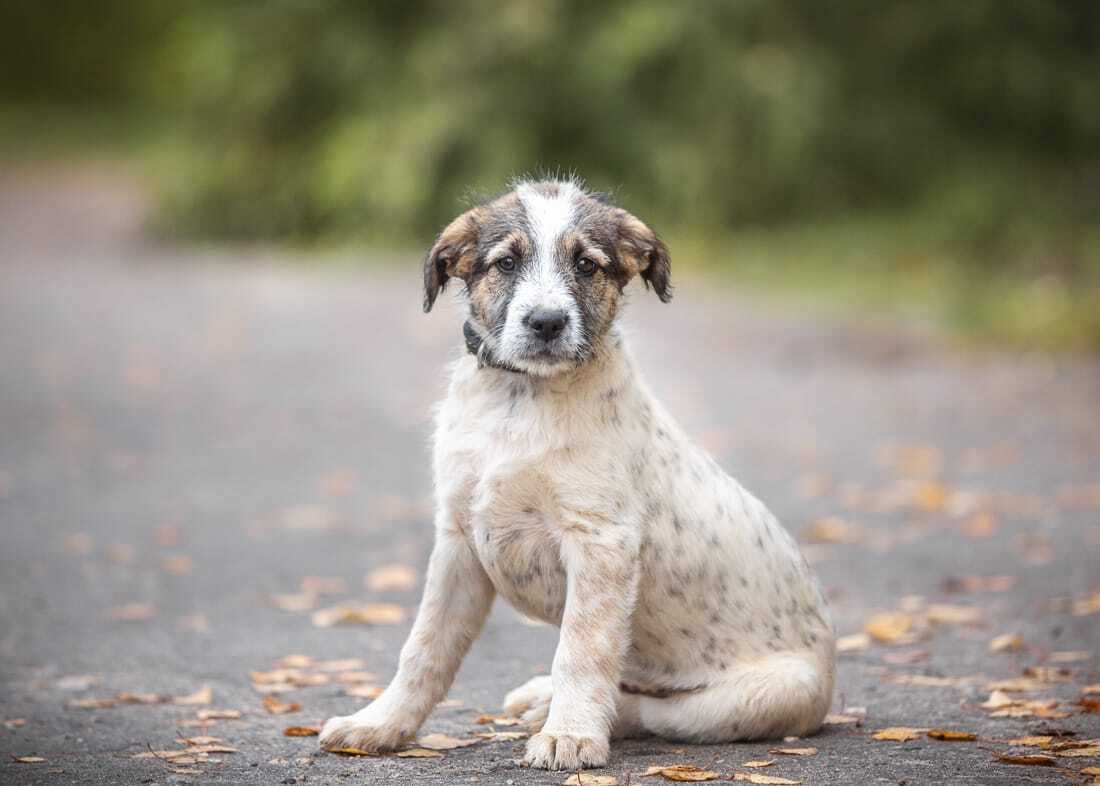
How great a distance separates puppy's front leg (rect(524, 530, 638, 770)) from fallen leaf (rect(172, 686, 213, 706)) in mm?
1803

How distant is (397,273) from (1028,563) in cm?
1470

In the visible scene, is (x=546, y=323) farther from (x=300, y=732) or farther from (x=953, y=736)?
(x=953, y=736)

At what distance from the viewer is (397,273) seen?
22.6 meters

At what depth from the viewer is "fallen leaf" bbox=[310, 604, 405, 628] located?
804cm

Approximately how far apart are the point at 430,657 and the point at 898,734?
1.75m

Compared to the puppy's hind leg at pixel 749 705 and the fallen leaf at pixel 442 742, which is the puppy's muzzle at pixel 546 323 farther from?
the fallen leaf at pixel 442 742

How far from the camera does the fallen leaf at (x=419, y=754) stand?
543cm

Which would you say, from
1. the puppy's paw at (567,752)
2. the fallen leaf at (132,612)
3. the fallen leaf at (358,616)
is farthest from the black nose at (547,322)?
the fallen leaf at (132,612)

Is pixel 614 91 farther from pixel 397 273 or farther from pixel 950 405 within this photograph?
pixel 950 405

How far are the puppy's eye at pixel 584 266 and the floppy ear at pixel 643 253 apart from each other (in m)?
0.16

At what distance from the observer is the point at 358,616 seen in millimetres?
8102

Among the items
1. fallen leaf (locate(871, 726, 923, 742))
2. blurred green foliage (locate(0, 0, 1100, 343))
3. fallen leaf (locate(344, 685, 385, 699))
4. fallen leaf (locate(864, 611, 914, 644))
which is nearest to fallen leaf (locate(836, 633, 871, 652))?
fallen leaf (locate(864, 611, 914, 644))

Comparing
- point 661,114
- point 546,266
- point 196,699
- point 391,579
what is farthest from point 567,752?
point 661,114

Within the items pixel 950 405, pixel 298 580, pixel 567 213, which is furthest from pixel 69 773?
pixel 950 405
